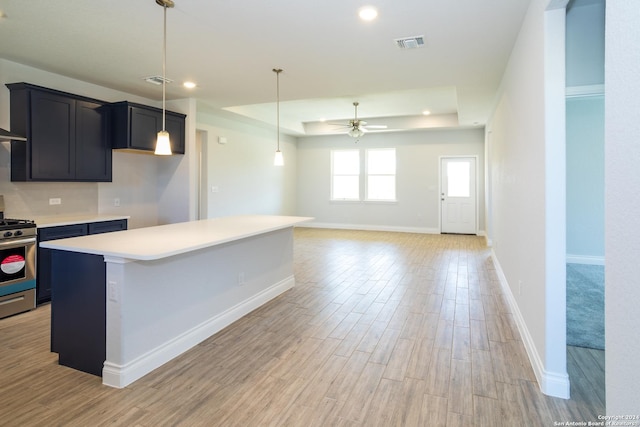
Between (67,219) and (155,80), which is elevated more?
(155,80)

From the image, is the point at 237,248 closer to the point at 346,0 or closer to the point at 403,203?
the point at 346,0

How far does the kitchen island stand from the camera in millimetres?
2387

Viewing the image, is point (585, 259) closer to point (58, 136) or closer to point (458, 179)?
point (458, 179)

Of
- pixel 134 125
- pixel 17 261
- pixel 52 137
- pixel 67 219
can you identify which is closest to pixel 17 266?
pixel 17 261

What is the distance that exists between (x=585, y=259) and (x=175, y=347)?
19.8 feet

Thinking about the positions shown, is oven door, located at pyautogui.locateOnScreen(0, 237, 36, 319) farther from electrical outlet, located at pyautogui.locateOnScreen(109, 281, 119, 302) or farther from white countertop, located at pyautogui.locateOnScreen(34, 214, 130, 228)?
electrical outlet, located at pyautogui.locateOnScreen(109, 281, 119, 302)

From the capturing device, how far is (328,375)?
2521 millimetres

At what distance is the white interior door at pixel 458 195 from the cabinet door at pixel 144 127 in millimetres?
7010

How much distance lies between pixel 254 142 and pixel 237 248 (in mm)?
5561

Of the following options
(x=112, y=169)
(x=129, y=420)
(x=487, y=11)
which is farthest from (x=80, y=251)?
(x=487, y=11)

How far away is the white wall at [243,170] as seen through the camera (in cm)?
737

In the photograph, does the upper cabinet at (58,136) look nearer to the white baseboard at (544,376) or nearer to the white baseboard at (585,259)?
the white baseboard at (544,376)

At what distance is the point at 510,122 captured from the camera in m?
3.94

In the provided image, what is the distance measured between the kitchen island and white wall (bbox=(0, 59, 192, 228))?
6.83 ft
